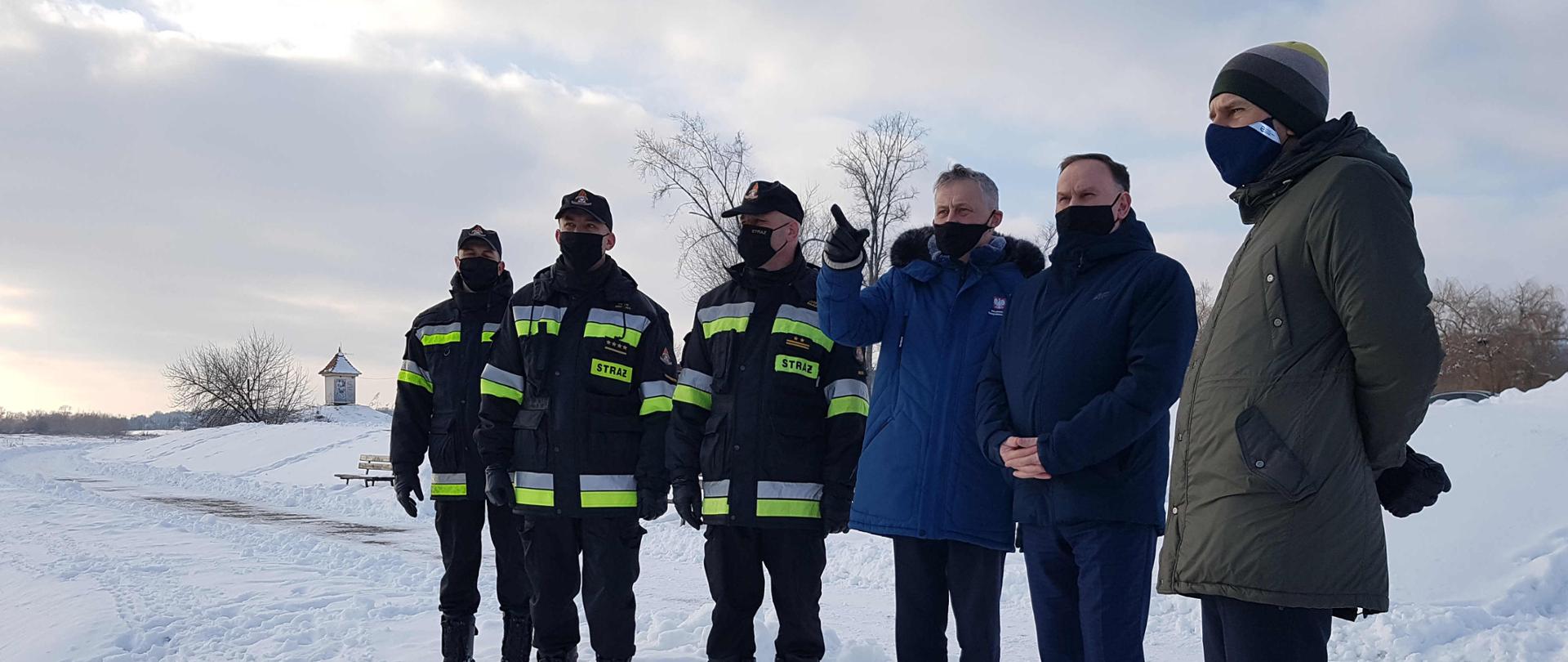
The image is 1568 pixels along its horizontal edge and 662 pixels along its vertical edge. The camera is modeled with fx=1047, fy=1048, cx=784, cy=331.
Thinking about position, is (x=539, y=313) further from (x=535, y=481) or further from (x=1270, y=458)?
(x=1270, y=458)

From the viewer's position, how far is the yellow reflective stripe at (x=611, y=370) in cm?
502

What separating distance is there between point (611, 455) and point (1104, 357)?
245 cm

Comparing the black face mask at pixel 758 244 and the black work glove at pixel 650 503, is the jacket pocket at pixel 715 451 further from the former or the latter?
the black face mask at pixel 758 244

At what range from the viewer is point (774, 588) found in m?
4.50

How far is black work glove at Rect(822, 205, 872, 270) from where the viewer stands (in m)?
4.09

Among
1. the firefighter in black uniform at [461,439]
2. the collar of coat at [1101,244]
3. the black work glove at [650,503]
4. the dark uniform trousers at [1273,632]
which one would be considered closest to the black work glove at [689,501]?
the black work glove at [650,503]

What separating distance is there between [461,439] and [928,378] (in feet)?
9.39

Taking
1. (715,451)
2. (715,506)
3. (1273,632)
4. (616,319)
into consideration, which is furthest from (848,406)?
(1273,632)

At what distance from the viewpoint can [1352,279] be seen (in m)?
2.32

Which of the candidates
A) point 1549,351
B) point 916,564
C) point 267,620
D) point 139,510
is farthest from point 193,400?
point 1549,351

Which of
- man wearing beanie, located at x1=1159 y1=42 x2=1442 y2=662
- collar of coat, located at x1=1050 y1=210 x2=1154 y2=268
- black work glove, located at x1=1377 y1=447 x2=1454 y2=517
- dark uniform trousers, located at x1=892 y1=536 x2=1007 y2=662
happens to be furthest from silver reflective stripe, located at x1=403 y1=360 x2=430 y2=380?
black work glove, located at x1=1377 y1=447 x2=1454 y2=517

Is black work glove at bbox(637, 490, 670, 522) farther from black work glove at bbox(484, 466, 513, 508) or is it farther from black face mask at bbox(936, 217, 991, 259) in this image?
black face mask at bbox(936, 217, 991, 259)

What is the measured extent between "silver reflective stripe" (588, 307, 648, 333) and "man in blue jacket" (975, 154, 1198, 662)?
2.03 m

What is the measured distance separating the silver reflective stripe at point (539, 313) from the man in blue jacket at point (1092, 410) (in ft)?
7.56
